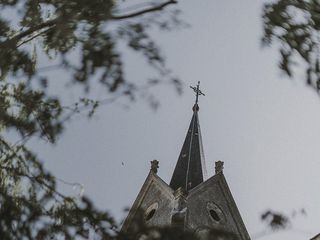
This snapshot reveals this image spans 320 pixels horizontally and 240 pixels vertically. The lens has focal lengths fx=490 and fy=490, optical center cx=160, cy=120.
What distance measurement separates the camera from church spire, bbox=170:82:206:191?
21273 millimetres

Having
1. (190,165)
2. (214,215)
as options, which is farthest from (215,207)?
(190,165)

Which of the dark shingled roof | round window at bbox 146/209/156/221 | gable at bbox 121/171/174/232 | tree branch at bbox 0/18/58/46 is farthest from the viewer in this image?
the dark shingled roof

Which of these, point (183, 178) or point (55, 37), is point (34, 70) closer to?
point (55, 37)

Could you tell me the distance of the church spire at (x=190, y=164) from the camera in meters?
21.3

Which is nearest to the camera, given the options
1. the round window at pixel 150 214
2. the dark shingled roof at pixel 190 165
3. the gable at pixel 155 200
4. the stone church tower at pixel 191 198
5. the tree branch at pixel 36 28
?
the tree branch at pixel 36 28

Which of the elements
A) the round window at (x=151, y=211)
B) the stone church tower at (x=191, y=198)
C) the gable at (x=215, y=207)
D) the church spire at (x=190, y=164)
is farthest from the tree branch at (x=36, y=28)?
the church spire at (x=190, y=164)

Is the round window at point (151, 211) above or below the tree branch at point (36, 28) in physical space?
below

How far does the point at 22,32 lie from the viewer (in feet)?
19.2

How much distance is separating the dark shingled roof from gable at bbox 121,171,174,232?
789 millimetres

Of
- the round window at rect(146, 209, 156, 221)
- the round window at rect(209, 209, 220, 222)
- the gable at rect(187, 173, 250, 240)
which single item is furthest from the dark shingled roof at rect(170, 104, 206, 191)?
the round window at rect(146, 209, 156, 221)

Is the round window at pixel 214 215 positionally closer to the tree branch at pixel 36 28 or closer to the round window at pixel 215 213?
the round window at pixel 215 213

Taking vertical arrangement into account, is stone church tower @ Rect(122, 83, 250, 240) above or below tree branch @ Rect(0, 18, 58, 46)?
below

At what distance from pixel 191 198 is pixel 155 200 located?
74.7 inches

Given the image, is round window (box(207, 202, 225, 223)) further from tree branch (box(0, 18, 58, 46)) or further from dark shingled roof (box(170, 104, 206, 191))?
tree branch (box(0, 18, 58, 46))
